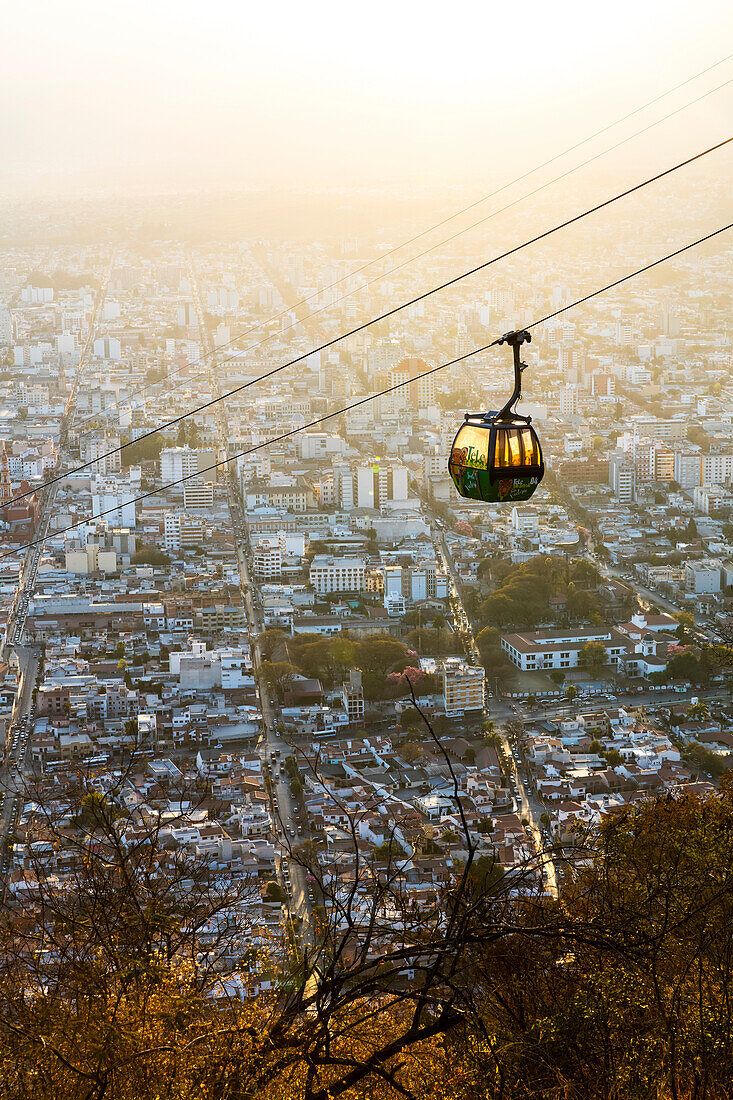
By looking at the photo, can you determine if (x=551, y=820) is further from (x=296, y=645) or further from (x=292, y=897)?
(x=296, y=645)

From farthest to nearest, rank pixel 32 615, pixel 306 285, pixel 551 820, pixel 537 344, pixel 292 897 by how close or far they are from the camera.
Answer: pixel 306 285 < pixel 537 344 < pixel 32 615 < pixel 551 820 < pixel 292 897

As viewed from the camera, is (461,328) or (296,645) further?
(461,328)

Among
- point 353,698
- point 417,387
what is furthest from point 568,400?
point 353,698

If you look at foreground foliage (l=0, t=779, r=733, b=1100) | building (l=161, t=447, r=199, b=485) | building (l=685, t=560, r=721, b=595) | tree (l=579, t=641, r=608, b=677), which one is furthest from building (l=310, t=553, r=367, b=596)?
foreground foliage (l=0, t=779, r=733, b=1100)

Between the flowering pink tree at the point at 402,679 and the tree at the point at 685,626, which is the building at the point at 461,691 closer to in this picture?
the flowering pink tree at the point at 402,679

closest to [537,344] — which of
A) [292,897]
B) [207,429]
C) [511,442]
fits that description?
[207,429]

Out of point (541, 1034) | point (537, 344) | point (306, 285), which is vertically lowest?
point (541, 1034)

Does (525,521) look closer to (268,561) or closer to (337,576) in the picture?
(337,576)
